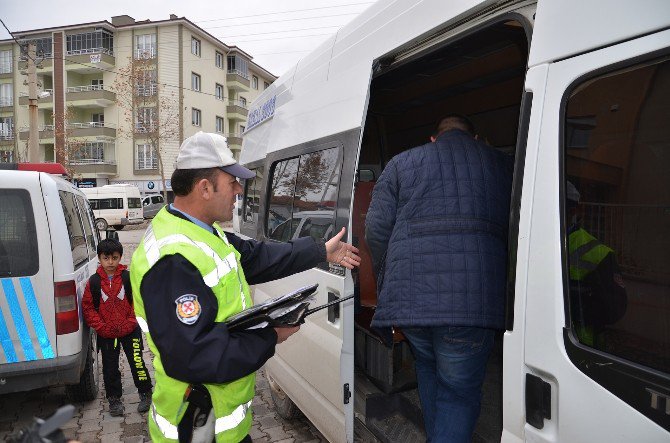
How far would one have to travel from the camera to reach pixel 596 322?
1.34 m

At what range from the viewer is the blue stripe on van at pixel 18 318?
137 inches

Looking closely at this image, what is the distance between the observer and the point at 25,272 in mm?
→ 3523

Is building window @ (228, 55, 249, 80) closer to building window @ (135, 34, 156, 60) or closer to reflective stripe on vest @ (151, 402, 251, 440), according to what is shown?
building window @ (135, 34, 156, 60)

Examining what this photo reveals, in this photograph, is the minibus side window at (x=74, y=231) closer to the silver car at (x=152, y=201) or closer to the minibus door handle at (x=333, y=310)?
the minibus door handle at (x=333, y=310)

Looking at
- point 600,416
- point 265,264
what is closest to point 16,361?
point 265,264

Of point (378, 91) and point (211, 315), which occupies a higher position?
point (378, 91)

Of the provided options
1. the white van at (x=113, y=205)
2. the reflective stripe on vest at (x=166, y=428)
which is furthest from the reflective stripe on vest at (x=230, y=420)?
the white van at (x=113, y=205)

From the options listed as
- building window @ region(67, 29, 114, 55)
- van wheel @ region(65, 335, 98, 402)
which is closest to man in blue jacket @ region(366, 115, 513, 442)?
van wheel @ region(65, 335, 98, 402)

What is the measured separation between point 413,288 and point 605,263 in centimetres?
81

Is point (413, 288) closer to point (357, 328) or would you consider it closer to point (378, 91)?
point (357, 328)

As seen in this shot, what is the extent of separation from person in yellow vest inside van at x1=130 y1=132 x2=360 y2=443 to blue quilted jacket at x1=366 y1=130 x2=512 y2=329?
0.55 m

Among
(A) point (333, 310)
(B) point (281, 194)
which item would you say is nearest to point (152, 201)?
(B) point (281, 194)

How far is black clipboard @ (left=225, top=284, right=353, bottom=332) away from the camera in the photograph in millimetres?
1542

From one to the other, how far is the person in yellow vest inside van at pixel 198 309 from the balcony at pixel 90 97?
40379 mm
